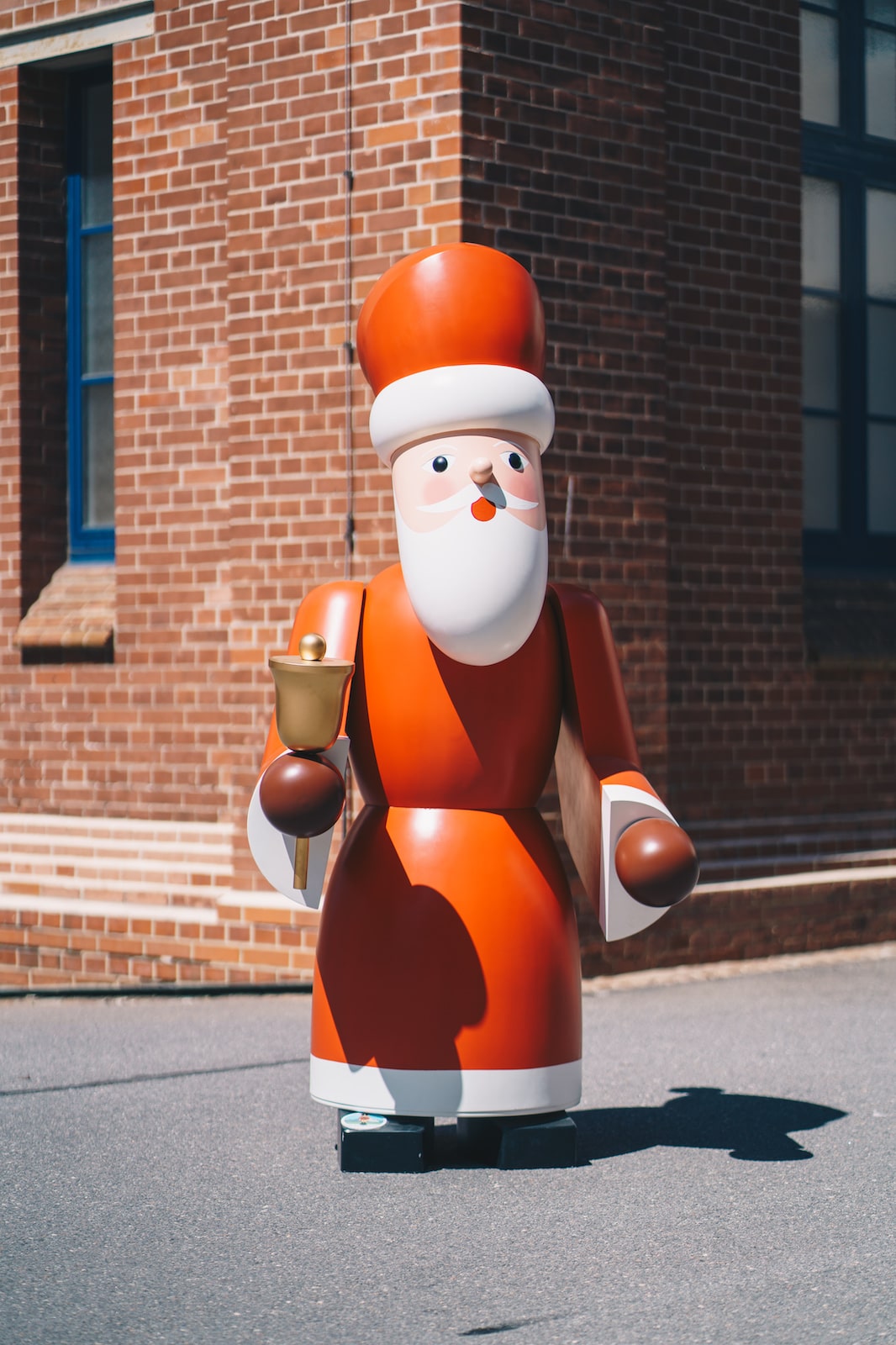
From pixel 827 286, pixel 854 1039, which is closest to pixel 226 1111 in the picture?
pixel 854 1039

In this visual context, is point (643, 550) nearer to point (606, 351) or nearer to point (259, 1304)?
point (606, 351)

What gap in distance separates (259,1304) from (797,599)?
216 inches

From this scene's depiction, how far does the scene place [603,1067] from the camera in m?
5.78

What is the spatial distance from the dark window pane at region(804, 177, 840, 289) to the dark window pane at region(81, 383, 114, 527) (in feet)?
11.8

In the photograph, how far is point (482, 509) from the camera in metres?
4.27

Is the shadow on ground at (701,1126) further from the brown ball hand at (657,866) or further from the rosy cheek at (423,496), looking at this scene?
the rosy cheek at (423,496)

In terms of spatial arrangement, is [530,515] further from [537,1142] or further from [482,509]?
[537,1142]

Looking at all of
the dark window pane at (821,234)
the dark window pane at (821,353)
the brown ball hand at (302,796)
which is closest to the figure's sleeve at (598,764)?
the brown ball hand at (302,796)

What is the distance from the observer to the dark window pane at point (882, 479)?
9.17m

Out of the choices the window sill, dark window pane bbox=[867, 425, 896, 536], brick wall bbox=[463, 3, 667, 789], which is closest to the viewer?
brick wall bbox=[463, 3, 667, 789]

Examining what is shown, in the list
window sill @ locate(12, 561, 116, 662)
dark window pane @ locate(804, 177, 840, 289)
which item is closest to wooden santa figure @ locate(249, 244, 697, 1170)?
window sill @ locate(12, 561, 116, 662)

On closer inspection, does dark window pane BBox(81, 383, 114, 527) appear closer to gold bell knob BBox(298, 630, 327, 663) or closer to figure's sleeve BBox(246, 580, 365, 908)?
figure's sleeve BBox(246, 580, 365, 908)

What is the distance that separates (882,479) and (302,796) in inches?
235

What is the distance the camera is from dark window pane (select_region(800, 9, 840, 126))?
888 centimetres
